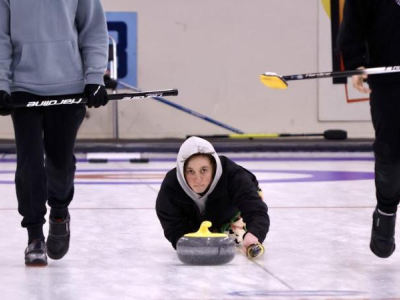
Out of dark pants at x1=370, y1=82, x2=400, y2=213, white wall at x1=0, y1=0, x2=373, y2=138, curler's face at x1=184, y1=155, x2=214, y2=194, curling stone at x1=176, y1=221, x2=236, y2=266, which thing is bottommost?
white wall at x1=0, y1=0, x2=373, y2=138

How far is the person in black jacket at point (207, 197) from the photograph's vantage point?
2863mm

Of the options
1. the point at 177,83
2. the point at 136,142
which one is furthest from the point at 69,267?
the point at 177,83

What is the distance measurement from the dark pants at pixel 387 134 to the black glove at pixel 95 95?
0.81m

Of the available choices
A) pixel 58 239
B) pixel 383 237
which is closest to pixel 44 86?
pixel 58 239

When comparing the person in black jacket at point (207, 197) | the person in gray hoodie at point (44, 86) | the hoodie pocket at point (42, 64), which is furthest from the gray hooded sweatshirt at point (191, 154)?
the hoodie pocket at point (42, 64)

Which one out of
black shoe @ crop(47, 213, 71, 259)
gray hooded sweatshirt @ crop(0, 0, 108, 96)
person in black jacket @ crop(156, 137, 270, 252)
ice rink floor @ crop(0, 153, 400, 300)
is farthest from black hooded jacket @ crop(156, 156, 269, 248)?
gray hooded sweatshirt @ crop(0, 0, 108, 96)

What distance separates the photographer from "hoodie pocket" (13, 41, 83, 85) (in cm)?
272

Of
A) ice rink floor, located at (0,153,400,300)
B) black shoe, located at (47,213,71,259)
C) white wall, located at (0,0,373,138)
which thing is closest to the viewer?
ice rink floor, located at (0,153,400,300)

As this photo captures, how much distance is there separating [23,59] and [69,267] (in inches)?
24.9

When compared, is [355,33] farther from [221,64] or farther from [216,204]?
[221,64]

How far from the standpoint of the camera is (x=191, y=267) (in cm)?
270

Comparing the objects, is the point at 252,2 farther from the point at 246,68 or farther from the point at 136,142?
the point at 136,142

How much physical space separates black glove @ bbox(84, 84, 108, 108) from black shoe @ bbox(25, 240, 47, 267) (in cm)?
45

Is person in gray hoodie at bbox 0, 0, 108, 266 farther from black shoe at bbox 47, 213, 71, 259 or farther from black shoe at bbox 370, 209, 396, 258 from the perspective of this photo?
black shoe at bbox 370, 209, 396, 258
